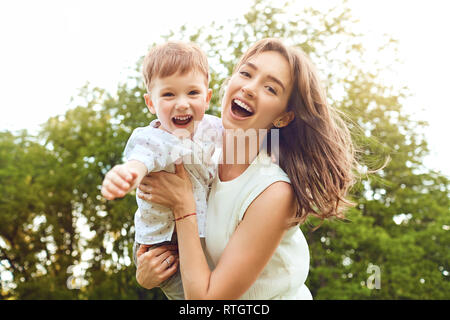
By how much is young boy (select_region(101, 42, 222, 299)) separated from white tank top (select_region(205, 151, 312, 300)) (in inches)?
3.4

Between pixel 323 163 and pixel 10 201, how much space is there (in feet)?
51.4

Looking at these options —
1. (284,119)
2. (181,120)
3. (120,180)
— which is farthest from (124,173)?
(284,119)

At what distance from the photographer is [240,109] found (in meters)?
2.77

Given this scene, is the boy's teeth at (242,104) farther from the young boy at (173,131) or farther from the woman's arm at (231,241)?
the woman's arm at (231,241)

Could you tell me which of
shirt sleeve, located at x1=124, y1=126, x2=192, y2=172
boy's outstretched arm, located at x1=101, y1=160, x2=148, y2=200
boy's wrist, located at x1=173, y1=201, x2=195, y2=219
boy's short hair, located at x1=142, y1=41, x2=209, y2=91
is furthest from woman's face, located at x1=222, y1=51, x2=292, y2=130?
boy's outstretched arm, located at x1=101, y1=160, x2=148, y2=200

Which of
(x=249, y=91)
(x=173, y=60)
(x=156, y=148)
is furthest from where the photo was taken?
(x=249, y=91)

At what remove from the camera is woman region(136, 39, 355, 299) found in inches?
96.0

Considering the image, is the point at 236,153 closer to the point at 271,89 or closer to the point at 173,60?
the point at 271,89

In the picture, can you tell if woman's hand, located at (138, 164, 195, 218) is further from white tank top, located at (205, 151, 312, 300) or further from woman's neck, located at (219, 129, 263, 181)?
woman's neck, located at (219, 129, 263, 181)

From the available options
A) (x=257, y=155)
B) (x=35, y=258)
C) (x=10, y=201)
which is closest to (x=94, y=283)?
(x=35, y=258)

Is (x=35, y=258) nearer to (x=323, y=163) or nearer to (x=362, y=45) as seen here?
(x=362, y=45)

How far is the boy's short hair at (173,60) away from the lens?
8.36ft
